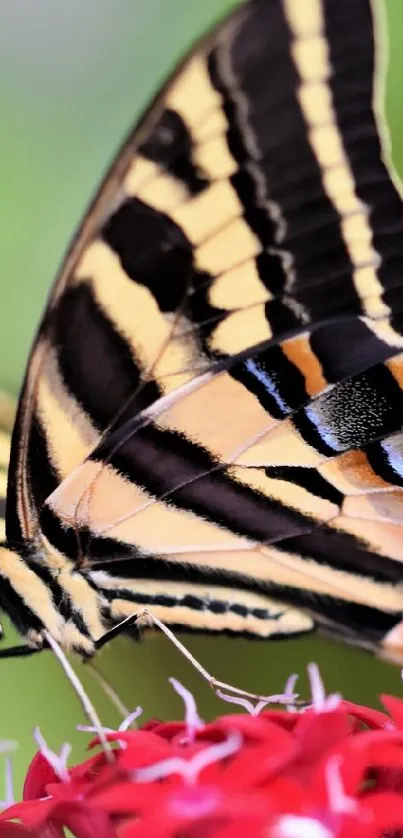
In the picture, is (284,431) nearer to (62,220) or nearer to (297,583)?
(297,583)

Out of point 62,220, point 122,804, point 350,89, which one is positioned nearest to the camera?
point 122,804

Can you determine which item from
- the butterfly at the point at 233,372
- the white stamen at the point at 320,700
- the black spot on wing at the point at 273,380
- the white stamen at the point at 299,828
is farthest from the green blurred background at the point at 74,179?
the white stamen at the point at 299,828

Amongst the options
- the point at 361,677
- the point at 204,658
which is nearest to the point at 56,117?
the point at 204,658

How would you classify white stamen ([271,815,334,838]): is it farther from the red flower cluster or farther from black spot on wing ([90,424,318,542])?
black spot on wing ([90,424,318,542])

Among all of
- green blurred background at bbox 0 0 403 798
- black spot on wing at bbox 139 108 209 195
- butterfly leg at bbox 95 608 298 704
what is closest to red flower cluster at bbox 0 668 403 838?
butterfly leg at bbox 95 608 298 704

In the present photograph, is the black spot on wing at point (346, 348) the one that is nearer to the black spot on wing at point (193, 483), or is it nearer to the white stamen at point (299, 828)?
the black spot on wing at point (193, 483)
